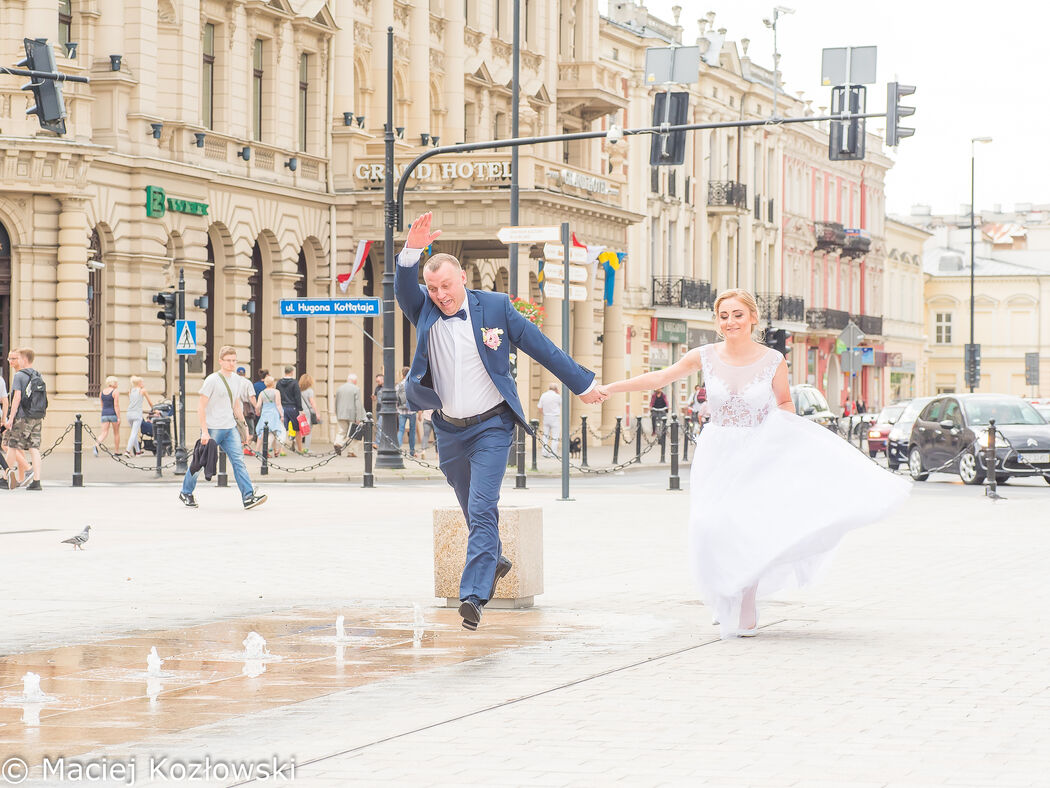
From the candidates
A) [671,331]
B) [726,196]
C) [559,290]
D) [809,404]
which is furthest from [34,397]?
[726,196]

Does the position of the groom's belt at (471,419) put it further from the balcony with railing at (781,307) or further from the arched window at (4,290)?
the balcony with railing at (781,307)

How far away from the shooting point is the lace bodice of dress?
1022 centimetres

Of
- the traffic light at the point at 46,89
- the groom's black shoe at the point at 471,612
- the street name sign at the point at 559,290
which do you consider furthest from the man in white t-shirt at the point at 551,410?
the groom's black shoe at the point at 471,612

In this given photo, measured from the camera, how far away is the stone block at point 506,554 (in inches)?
434

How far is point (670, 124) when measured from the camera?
2628 cm

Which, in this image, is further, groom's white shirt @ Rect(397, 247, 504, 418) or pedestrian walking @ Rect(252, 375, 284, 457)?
pedestrian walking @ Rect(252, 375, 284, 457)

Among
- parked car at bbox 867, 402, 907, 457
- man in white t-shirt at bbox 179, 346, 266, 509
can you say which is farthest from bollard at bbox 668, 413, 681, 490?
parked car at bbox 867, 402, 907, 457

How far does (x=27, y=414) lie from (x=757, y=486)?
17.0 m

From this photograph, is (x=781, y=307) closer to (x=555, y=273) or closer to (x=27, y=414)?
(x=555, y=273)

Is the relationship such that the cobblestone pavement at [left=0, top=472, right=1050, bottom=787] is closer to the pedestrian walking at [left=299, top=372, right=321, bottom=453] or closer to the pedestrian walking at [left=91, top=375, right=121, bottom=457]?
the pedestrian walking at [left=91, top=375, right=121, bottom=457]

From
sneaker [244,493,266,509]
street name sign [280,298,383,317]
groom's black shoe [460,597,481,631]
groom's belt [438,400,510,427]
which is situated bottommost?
sneaker [244,493,266,509]

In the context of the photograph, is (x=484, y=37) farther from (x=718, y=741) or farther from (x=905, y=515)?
(x=718, y=741)

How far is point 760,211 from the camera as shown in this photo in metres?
74.3

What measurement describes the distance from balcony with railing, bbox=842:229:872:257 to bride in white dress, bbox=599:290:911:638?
247ft
